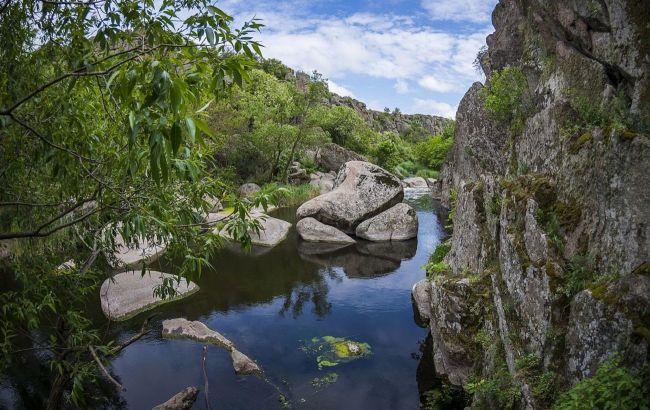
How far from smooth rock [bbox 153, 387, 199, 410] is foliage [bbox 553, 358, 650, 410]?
858cm

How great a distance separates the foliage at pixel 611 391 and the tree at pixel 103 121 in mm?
5116

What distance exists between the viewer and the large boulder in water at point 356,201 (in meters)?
29.1

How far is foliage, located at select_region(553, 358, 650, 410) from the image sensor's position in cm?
549

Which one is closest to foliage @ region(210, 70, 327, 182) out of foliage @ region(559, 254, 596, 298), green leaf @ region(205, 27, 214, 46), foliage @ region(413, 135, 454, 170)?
foliage @ region(413, 135, 454, 170)

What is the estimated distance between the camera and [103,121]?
663 centimetres

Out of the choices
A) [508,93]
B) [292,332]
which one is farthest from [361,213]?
[292,332]

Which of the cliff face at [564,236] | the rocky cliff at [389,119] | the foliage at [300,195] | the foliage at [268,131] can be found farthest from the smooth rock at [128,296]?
the rocky cliff at [389,119]

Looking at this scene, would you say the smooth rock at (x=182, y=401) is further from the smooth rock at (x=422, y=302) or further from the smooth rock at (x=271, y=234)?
the smooth rock at (x=271, y=234)

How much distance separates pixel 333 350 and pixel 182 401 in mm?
4920

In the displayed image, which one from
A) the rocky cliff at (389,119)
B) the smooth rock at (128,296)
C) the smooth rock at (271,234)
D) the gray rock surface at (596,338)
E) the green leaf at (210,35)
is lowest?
the smooth rock at (128,296)

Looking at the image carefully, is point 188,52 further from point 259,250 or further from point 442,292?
point 259,250

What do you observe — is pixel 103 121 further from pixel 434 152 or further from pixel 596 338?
pixel 434 152

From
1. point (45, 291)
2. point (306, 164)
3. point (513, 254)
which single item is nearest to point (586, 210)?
point (513, 254)

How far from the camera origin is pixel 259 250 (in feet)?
83.7
